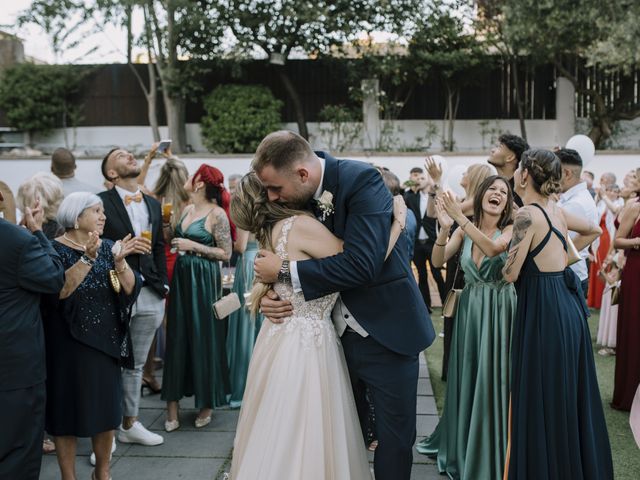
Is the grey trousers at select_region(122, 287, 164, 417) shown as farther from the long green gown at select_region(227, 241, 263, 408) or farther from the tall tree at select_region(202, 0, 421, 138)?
the tall tree at select_region(202, 0, 421, 138)

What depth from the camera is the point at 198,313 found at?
539cm

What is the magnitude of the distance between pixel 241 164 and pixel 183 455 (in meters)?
13.7

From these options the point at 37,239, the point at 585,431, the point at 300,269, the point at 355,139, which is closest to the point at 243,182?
the point at 300,269

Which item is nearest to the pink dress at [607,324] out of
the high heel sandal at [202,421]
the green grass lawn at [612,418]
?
the green grass lawn at [612,418]

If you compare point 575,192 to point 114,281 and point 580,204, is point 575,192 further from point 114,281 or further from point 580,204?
point 114,281

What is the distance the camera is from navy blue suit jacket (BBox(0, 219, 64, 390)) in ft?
11.1

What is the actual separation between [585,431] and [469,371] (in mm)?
833

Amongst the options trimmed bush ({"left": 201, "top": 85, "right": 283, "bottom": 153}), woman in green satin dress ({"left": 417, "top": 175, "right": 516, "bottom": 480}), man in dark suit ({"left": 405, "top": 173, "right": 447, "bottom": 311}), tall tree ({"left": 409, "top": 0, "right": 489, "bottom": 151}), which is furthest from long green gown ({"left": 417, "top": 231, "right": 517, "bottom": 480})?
tall tree ({"left": 409, "top": 0, "right": 489, "bottom": 151})

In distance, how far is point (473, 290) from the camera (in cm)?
450

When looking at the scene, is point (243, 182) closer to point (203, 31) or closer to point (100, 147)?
point (203, 31)

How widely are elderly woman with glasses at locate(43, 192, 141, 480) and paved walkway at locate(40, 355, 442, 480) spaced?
0.54 metres

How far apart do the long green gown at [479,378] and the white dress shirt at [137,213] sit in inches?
Result: 97.8

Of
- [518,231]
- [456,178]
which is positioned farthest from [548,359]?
[456,178]

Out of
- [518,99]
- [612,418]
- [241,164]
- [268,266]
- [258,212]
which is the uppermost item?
[518,99]
